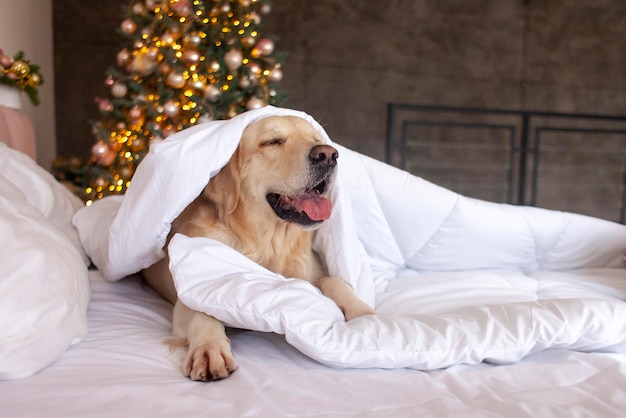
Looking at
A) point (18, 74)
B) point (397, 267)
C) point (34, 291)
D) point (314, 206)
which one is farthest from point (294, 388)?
point (18, 74)

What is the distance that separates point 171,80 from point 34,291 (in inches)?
89.8

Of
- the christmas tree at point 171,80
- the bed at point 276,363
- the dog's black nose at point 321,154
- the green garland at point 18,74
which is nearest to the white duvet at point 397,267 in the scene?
the bed at point 276,363

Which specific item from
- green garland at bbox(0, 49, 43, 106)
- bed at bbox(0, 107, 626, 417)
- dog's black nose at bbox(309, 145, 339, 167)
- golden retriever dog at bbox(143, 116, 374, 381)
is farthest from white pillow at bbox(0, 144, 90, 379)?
green garland at bbox(0, 49, 43, 106)

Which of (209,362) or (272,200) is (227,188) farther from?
(209,362)

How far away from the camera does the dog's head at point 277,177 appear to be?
4.82 ft

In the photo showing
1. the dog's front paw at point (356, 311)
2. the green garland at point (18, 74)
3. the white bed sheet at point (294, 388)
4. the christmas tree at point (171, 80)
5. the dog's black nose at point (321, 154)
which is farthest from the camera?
the christmas tree at point (171, 80)

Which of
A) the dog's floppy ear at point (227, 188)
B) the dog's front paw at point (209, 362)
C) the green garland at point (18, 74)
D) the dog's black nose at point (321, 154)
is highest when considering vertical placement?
the green garland at point (18, 74)

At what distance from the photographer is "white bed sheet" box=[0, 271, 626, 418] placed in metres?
0.84

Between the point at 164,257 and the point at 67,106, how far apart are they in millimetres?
3656

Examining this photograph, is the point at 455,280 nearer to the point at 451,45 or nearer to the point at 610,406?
the point at 610,406

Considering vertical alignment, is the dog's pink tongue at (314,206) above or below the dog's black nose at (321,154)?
below

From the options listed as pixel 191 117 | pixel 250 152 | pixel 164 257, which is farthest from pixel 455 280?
pixel 191 117

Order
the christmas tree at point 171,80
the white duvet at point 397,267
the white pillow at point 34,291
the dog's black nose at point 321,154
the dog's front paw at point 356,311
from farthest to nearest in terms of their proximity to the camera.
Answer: the christmas tree at point 171,80, the dog's black nose at point 321,154, the dog's front paw at point 356,311, the white duvet at point 397,267, the white pillow at point 34,291

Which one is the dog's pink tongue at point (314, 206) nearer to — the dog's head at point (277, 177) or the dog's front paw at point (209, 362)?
the dog's head at point (277, 177)
